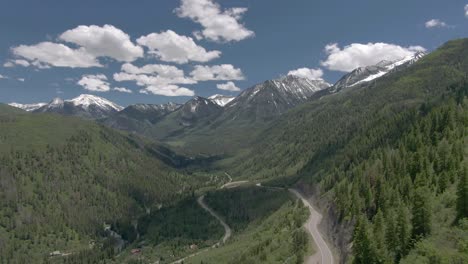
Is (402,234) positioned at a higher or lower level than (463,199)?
lower

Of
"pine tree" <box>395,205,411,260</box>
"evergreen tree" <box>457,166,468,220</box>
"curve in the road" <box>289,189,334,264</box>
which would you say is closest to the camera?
"evergreen tree" <box>457,166,468,220</box>

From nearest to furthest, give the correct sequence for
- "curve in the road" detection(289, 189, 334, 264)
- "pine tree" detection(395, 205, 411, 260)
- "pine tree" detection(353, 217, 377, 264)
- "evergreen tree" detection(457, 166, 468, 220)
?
"evergreen tree" detection(457, 166, 468, 220) → "pine tree" detection(395, 205, 411, 260) → "pine tree" detection(353, 217, 377, 264) → "curve in the road" detection(289, 189, 334, 264)

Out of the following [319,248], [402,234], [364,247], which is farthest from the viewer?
[319,248]

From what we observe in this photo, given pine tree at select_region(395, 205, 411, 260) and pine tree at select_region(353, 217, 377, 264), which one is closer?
pine tree at select_region(395, 205, 411, 260)

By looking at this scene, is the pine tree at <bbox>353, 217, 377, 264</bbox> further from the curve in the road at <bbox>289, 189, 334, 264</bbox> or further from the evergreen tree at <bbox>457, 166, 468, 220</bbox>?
the curve in the road at <bbox>289, 189, 334, 264</bbox>

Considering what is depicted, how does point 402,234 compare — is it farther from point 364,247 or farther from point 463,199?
point 463,199

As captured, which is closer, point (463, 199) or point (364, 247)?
point (463, 199)

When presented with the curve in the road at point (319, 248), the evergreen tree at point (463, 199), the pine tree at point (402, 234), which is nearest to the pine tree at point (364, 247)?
the pine tree at point (402, 234)

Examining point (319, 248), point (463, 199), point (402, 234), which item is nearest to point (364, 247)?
point (402, 234)

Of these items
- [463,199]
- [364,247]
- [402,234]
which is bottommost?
[364,247]

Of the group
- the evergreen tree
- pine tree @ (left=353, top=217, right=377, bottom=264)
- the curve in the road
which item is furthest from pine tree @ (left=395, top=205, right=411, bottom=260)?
the curve in the road

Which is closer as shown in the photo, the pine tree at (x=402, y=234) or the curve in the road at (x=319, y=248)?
the pine tree at (x=402, y=234)

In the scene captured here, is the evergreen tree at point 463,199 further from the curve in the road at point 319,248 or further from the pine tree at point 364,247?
the curve in the road at point 319,248
